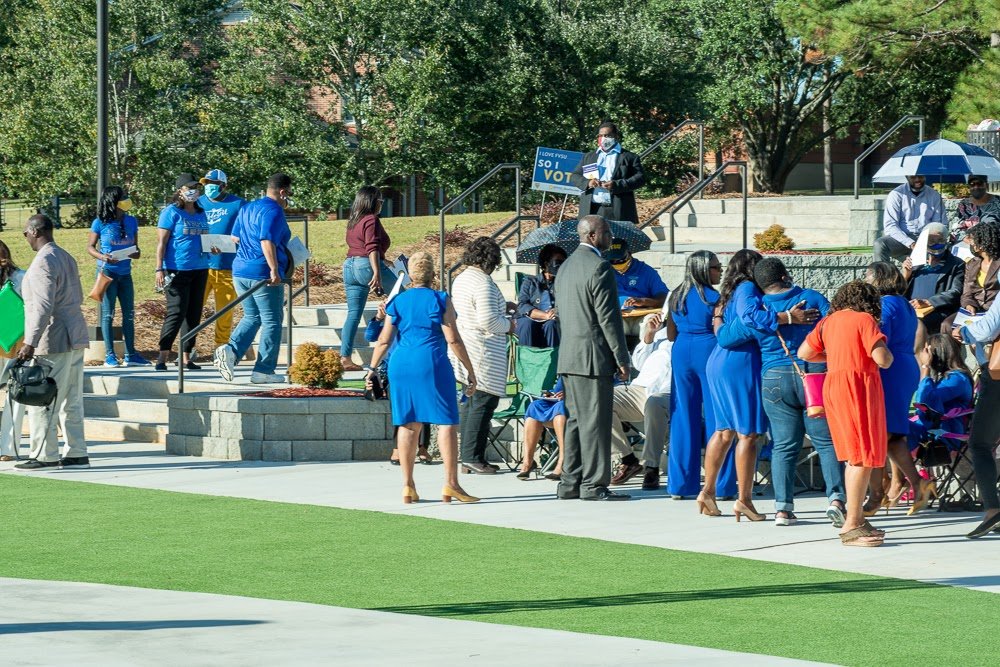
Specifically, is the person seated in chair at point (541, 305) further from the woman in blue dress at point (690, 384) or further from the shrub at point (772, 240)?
the shrub at point (772, 240)

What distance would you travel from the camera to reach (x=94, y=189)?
41094 mm

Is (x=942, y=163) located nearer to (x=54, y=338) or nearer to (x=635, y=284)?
(x=635, y=284)

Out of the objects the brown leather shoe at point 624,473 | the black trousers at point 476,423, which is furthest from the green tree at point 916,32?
the black trousers at point 476,423

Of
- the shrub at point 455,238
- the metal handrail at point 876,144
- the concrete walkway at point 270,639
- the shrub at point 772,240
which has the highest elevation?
the metal handrail at point 876,144

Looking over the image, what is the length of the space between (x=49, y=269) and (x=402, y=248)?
12830 mm

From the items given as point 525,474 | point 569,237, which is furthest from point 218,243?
point 525,474

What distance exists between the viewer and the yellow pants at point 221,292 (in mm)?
17016

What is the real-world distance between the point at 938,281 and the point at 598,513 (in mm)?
4126

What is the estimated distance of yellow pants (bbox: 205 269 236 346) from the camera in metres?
17.0

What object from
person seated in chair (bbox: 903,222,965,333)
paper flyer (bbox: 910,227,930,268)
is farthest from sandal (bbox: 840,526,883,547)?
paper flyer (bbox: 910,227,930,268)

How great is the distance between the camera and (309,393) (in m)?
13.8

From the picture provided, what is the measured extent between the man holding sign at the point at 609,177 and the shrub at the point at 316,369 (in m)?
3.65

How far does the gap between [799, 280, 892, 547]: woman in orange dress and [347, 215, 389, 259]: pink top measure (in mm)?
6514

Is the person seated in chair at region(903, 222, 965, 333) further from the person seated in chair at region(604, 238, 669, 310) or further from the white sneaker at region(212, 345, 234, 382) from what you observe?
the white sneaker at region(212, 345, 234, 382)
